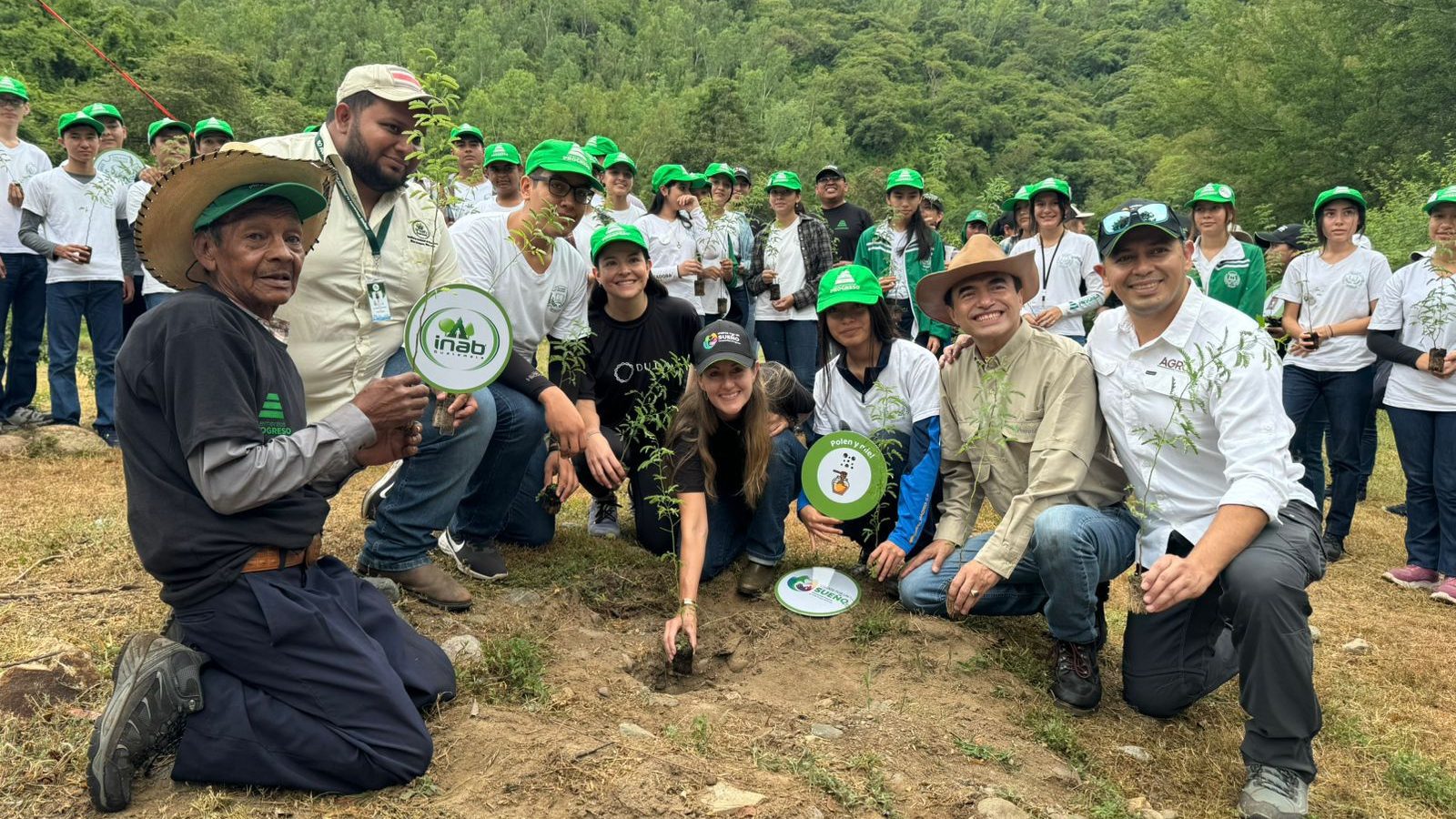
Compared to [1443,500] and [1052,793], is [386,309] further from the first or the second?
[1443,500]

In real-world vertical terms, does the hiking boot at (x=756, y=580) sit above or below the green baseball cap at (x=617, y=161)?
below

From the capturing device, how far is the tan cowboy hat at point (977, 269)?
351cm

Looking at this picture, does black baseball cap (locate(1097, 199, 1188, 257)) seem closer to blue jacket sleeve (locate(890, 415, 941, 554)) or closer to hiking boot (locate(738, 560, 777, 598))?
blue jacket sleeve (locate(890, 415, 941, 554))

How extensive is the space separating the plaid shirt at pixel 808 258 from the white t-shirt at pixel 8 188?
5599 millimetres

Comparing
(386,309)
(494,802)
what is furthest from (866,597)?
(386,309)

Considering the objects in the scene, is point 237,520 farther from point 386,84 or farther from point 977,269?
point 977,269

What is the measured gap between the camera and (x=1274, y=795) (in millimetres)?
2652

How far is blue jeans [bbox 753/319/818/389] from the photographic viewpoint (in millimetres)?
7273

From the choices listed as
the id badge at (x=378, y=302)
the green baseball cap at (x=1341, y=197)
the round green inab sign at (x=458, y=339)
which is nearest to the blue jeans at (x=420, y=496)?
the id badge at (x=378, y=302)

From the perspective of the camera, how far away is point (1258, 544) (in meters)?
2.82

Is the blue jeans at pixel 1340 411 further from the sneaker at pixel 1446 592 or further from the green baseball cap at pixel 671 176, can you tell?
the green baseball cap at pixel 671 176

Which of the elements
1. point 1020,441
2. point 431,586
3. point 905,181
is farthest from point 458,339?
point 905,181

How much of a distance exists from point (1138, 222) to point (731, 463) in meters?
2.00

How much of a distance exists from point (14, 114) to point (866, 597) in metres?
7.44
